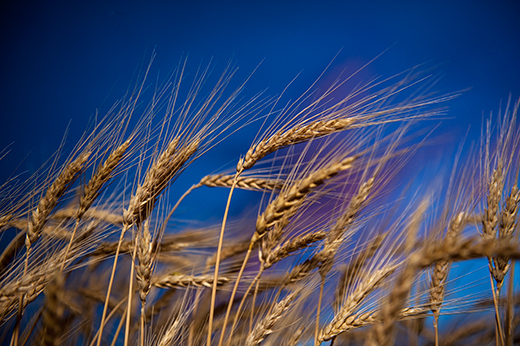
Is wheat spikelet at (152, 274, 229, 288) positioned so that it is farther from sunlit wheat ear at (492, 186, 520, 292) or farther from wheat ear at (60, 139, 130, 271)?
sunlit wheat ear at (492, 186, 520, 292)

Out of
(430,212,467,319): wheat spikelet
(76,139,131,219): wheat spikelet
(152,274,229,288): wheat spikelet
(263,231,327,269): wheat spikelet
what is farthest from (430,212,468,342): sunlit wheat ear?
(76,139,131,219): wheat spikelet

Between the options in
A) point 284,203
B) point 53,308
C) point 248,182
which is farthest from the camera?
point 248,182

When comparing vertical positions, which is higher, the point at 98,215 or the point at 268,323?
the point at 98,215

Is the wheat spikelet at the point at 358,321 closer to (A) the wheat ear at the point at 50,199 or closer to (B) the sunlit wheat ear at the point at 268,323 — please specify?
(B) the sunlit wheat ear at the point at 268,323

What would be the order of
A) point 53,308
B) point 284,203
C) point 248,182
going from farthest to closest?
point 248,182
point 284,203
point 53,308

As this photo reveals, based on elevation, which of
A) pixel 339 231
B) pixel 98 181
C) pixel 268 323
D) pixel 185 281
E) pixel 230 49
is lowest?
pixel 268 323

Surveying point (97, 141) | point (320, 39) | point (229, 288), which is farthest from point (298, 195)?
point (320, 39)

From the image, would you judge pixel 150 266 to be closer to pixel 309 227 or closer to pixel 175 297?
pixel 309 227

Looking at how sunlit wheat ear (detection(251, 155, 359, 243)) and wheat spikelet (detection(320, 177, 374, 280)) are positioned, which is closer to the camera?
sunlit wheat ear (detection(251, 155, 359, 243))

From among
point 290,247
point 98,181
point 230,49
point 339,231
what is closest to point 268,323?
point 290,247

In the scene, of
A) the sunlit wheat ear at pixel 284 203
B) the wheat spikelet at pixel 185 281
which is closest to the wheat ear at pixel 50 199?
the wheat spikelet at pixel 185 281

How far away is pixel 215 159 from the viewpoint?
1.72 meters

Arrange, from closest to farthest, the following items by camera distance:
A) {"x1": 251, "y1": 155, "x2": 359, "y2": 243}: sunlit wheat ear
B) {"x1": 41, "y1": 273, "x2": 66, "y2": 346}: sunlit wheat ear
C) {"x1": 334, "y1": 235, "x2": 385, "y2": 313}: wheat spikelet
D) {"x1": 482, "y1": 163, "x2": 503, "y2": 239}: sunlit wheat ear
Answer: {"x1": 41, "y1": 273, "x2": 66, "y2": 346}: sunlit wheat ear → {"x1": 251, "y1": 155, "x2": 359, "y2": 243}: sunlit wheat ear → {"x1": 482, "y1": 163, "x2": 503, "y2": 239}: sunlit wheat ear → {"x1": 334, "y1": 235, "x2": 385, "y2": 313}: wheat spikelet

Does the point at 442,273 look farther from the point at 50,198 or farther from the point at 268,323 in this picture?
the point at 50,198
